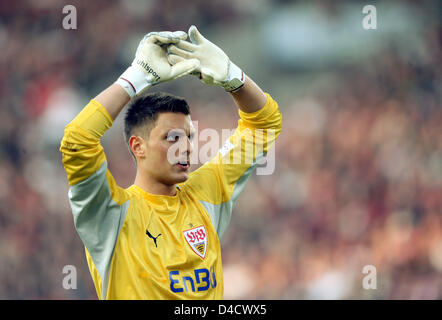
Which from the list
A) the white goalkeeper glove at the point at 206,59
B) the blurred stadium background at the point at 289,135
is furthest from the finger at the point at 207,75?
the blurred stadium background at the point at 289,135

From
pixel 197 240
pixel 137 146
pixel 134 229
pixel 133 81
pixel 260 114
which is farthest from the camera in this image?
pixel 260 114

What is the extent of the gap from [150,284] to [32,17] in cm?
654

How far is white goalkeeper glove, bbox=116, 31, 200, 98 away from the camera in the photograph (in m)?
2.45

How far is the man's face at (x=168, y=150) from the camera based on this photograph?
8.87 feet

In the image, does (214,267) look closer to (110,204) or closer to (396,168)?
(110,204)

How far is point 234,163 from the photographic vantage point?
9.80 ft

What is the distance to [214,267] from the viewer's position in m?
2.69

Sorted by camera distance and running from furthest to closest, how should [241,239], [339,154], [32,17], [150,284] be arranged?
[32,17] → [339,154] → [241,239] → [150,284]

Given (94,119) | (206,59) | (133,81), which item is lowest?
(94,119)

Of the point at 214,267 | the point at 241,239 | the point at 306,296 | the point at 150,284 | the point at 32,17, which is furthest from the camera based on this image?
the point at 32,17

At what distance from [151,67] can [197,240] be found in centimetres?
79

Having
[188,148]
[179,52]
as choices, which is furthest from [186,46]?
[188,148]

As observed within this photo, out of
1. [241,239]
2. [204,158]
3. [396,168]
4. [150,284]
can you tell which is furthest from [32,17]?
[150,284]

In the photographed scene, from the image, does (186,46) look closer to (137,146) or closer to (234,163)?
(137,146)
